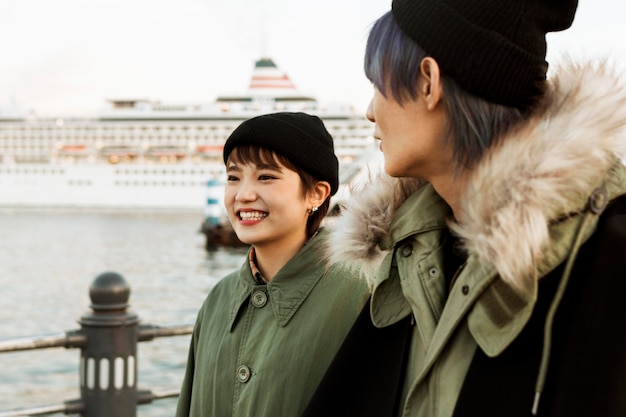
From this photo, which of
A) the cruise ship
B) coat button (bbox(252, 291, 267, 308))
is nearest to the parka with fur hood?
coat button (bbox(252, 291, 267, 308))

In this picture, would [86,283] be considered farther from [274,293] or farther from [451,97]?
[451,97]

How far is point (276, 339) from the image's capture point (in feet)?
5.90

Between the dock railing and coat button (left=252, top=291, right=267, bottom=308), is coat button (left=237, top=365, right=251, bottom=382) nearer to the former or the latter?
coat button (left=252, top=291, right=267, bottom=308)

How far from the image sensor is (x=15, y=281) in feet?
67.2

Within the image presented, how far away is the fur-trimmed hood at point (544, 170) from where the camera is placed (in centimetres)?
107

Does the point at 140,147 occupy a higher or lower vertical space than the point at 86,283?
higher

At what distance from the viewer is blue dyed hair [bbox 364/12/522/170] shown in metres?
1.20

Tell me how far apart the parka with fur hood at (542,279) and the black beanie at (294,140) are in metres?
0.75

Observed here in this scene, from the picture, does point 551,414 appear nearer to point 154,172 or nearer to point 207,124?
point 154,172

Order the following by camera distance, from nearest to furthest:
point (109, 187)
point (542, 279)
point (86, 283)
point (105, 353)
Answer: point (542, 279)
point (105, 353)
point (86, 283)
point (109, 187)

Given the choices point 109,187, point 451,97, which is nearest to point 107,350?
point 451,97

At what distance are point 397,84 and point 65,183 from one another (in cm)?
5022

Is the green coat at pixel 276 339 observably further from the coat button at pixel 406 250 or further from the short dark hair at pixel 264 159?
the coat button at pixel 406 250

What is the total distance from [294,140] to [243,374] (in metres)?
0.54
